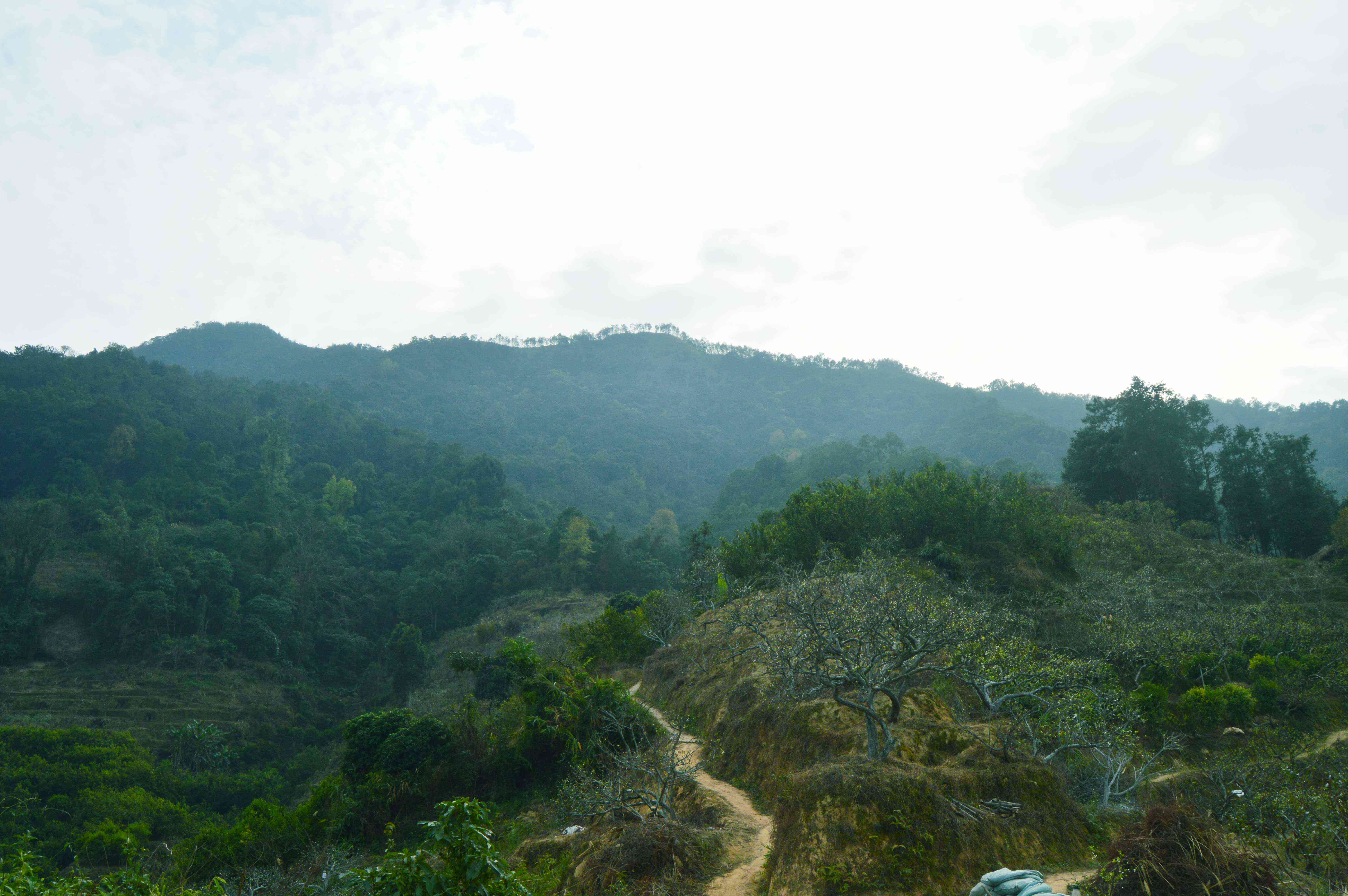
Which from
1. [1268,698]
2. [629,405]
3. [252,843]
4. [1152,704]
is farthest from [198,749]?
[629,405]

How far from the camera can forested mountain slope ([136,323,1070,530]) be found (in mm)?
96688

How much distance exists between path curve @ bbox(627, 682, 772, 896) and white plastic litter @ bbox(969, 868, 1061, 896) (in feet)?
11.9

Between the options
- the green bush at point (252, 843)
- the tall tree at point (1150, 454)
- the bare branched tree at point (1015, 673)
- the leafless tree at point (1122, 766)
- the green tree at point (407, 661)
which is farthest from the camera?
the green tree at point (407, 661)

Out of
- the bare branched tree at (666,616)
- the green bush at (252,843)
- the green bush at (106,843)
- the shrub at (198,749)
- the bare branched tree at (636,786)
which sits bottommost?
the shrub at (198,749)

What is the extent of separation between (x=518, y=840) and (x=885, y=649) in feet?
33.9

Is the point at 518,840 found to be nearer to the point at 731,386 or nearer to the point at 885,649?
the point at 885,649

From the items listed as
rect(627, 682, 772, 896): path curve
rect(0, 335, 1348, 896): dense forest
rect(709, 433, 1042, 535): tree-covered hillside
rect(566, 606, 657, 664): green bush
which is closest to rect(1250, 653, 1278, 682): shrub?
rect(0, 335, 1348, 896): dense forest

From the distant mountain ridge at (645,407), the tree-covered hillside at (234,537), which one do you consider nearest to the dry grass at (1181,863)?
the tree-covered hillside at (234,537)

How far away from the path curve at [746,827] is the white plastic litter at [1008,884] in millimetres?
3617

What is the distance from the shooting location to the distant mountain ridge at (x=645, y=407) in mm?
95250

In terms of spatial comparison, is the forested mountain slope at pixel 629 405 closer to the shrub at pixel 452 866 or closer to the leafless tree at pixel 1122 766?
the leafless tree at pixel 1122 766

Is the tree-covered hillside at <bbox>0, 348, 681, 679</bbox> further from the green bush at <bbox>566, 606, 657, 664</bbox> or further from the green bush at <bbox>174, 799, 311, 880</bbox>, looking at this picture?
the green bush at <bbox>174, 799, 311, 880</bbox>

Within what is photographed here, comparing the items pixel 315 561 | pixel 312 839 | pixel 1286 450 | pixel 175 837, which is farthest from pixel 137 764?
pixel 1286 450

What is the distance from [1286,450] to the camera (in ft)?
125
